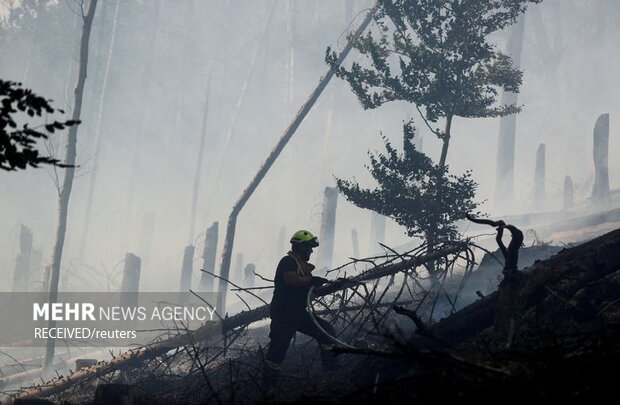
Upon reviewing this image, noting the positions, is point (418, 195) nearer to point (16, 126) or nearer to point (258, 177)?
point (258, 177)

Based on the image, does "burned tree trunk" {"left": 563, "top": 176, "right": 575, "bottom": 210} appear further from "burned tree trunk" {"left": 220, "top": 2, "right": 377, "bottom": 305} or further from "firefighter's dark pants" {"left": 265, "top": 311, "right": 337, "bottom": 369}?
"firefighter's dark pants" {"left": 265, "top": 311, "right": 337, "bottom": 369}

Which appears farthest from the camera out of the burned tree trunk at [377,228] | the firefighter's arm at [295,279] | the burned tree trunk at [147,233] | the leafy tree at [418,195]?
the burned tree trunk at [147,233]

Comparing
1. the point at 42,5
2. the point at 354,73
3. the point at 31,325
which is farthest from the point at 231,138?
the point at 354,73

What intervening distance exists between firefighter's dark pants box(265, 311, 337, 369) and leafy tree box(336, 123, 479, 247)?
5948 millimetres

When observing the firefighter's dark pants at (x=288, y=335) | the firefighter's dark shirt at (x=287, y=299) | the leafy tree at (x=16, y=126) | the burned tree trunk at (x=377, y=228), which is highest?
the burned tree trunk at (x=377, y=228)

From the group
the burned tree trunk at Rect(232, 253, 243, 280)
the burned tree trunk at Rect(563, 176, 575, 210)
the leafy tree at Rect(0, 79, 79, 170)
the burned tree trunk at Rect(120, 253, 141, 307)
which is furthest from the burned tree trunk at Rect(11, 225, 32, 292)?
the burned tree trunk at Rect(563, 176, 575, 210)

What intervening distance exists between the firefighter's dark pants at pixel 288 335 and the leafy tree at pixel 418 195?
595cm

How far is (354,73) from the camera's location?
1394cm

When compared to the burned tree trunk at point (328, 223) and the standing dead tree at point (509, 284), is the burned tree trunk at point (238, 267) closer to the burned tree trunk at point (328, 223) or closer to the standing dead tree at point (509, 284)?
the burned tree trunk at point (328, 223)

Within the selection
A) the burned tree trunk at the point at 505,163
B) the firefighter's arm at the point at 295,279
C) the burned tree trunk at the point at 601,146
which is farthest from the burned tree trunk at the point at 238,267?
the firefighter's arm at the point at 295,279

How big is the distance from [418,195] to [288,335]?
6.67m

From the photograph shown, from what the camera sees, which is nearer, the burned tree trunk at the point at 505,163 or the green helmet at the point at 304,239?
the green helmet at the point at 304,239

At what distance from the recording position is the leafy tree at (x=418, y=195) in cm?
1250

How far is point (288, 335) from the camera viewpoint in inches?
270
